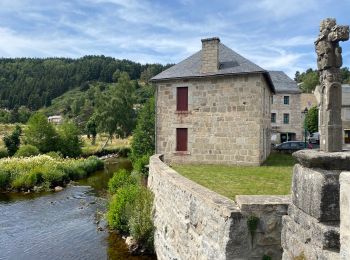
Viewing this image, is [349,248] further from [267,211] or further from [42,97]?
[42,97]

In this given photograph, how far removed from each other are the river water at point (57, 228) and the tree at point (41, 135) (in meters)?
14.1

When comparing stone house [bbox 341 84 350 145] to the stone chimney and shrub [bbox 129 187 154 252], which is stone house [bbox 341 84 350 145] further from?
shrub [bbox 129 187 154 252]

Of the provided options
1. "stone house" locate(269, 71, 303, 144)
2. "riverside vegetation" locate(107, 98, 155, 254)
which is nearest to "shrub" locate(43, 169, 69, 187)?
"riverside vegetation" locate(107, 98, 155, 254)

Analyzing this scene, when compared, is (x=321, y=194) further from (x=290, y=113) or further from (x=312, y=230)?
(x=290, y=113)

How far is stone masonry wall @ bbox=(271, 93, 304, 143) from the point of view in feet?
117

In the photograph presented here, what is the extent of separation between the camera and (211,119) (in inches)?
650

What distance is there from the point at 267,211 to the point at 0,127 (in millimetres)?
66541

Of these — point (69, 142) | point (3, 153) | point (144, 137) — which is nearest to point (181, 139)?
point (144, 137)

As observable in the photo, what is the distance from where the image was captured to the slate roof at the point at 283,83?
35.4 metres

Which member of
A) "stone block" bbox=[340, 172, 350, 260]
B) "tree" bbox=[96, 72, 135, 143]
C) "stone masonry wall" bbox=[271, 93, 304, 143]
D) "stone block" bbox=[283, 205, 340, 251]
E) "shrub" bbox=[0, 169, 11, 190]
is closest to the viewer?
"stone block" bbox=[340, 172, 350, 260]

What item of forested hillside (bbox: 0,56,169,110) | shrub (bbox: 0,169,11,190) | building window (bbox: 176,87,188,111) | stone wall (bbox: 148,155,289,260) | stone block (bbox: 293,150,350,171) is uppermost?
forested hillside (bbox: 0,56,169,110)

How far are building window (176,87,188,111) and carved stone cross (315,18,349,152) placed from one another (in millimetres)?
12971

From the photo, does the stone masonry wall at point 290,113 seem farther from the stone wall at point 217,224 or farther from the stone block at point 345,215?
the stone block at point 345,215

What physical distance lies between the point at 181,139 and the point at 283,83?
2279 cm
